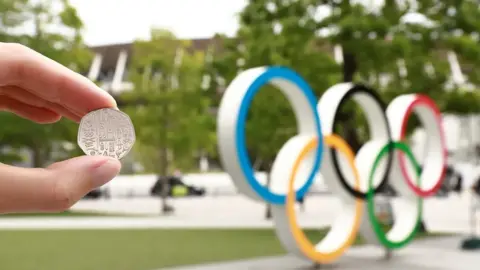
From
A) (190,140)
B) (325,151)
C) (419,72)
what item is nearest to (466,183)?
(190,140)

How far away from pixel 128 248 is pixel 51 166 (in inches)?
527

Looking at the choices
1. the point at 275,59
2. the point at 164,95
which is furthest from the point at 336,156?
the point at 164,95

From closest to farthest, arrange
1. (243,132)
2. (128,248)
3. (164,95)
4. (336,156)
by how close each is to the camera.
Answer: (243,132)
(336,156)
(128,248)
(164,95)

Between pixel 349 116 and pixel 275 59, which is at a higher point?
pixel 275 59

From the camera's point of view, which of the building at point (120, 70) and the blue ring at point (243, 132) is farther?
the building at point (120, 70)

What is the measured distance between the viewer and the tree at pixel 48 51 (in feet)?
96.4

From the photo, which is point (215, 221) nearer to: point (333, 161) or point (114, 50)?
point (333, 161)

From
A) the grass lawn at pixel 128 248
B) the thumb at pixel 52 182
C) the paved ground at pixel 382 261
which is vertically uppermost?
the thumb at pixel 52 182

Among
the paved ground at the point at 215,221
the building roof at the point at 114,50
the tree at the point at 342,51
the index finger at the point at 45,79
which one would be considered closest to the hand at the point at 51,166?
the index finger at the point at 45,79

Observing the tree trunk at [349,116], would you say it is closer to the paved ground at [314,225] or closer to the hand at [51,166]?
the paved ground at [314,225]

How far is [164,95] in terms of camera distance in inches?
1109

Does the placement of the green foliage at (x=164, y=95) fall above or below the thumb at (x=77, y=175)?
above

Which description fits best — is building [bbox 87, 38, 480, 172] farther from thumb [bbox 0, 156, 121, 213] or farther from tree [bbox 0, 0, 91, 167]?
thumb [bbox 0, 156, 121, 213]

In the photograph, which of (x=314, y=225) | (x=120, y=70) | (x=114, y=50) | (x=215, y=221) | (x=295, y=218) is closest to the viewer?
(x=295, y=218)
